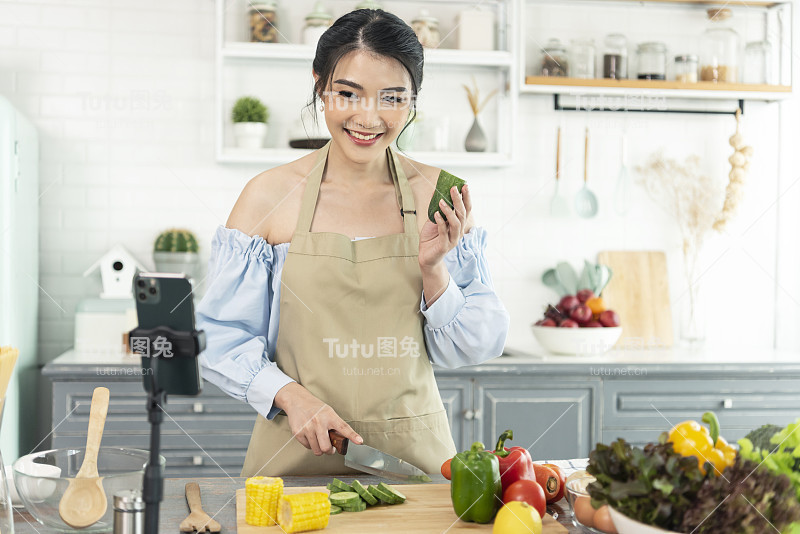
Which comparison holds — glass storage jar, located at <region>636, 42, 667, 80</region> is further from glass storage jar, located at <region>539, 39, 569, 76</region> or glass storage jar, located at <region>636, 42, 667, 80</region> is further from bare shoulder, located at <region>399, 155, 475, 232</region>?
bare shoulder, located at <region>399, 155, 475, 232</region>

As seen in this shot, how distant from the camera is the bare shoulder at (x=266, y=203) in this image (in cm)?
170

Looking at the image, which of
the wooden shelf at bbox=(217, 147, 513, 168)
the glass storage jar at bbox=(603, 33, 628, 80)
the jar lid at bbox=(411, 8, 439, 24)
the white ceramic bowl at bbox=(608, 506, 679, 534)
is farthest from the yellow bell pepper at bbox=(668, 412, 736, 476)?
the glass storage jar at bbox=(603, 33, 628, 80)

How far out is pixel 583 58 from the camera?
3498mm

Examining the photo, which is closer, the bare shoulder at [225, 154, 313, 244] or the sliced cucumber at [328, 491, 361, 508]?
the sliced cucumber at [328, 491, 361, 508]

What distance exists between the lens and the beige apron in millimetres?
1626

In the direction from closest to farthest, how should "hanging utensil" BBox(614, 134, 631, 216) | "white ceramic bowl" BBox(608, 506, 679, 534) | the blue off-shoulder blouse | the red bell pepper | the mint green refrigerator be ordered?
1. "white ceramic bowl" BBox(608, 506, 679, 534)
2. the red bell pepper
3. the blue off-shoulder blouse
4. the mint green refrigerator
5. "hanging utensil" BBox(614, 134, 631, 216)

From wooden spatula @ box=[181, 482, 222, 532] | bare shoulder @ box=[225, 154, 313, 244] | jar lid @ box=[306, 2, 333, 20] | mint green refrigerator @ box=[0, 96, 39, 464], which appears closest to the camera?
wooden spatula @ box=[181, 482, 222, 532]

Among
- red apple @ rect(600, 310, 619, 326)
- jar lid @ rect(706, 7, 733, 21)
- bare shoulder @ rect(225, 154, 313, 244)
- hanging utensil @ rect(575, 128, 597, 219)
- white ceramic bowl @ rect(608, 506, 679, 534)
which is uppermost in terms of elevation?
jar lid @ rect(706, 7, 733, 21)

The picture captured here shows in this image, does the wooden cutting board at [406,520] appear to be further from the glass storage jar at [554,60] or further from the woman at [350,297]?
the glass storage jar at [554,60]

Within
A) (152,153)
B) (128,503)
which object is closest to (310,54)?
(152,153)

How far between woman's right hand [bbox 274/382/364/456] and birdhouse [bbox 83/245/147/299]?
1.91 m

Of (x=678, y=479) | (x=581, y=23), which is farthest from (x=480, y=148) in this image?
(x=678, y=479)

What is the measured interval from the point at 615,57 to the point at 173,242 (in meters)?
2.18

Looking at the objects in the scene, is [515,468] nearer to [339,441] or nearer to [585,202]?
[339,441]
